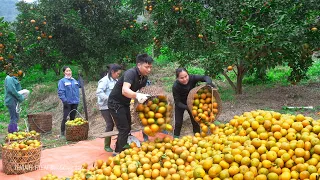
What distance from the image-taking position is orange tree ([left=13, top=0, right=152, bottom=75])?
11.5 metres

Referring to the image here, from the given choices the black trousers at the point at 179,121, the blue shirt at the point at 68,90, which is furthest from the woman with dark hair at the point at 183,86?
the blue shirt at the point at 68,90

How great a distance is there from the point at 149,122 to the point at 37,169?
2.05m

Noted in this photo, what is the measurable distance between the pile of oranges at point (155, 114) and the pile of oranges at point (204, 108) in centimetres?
61

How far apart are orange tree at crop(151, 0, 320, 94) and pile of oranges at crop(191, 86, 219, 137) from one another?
1973 mm

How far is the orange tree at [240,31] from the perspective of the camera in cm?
675

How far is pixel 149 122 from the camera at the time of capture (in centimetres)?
428

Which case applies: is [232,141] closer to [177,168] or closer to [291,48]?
[177,168]

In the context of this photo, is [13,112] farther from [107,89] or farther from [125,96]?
[125,96]

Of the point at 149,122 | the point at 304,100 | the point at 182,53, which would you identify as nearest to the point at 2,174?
the point at 149,122

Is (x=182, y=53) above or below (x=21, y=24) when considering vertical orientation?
below

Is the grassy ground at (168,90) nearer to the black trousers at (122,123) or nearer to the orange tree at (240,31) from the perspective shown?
the orange tree at (240,31)

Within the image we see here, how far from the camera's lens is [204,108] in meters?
5.00

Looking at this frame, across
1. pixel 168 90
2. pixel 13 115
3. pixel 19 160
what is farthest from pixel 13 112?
pixel 168 90

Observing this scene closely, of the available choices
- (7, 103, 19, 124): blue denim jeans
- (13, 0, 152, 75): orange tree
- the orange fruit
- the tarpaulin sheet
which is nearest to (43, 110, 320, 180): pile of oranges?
the orange fruit
